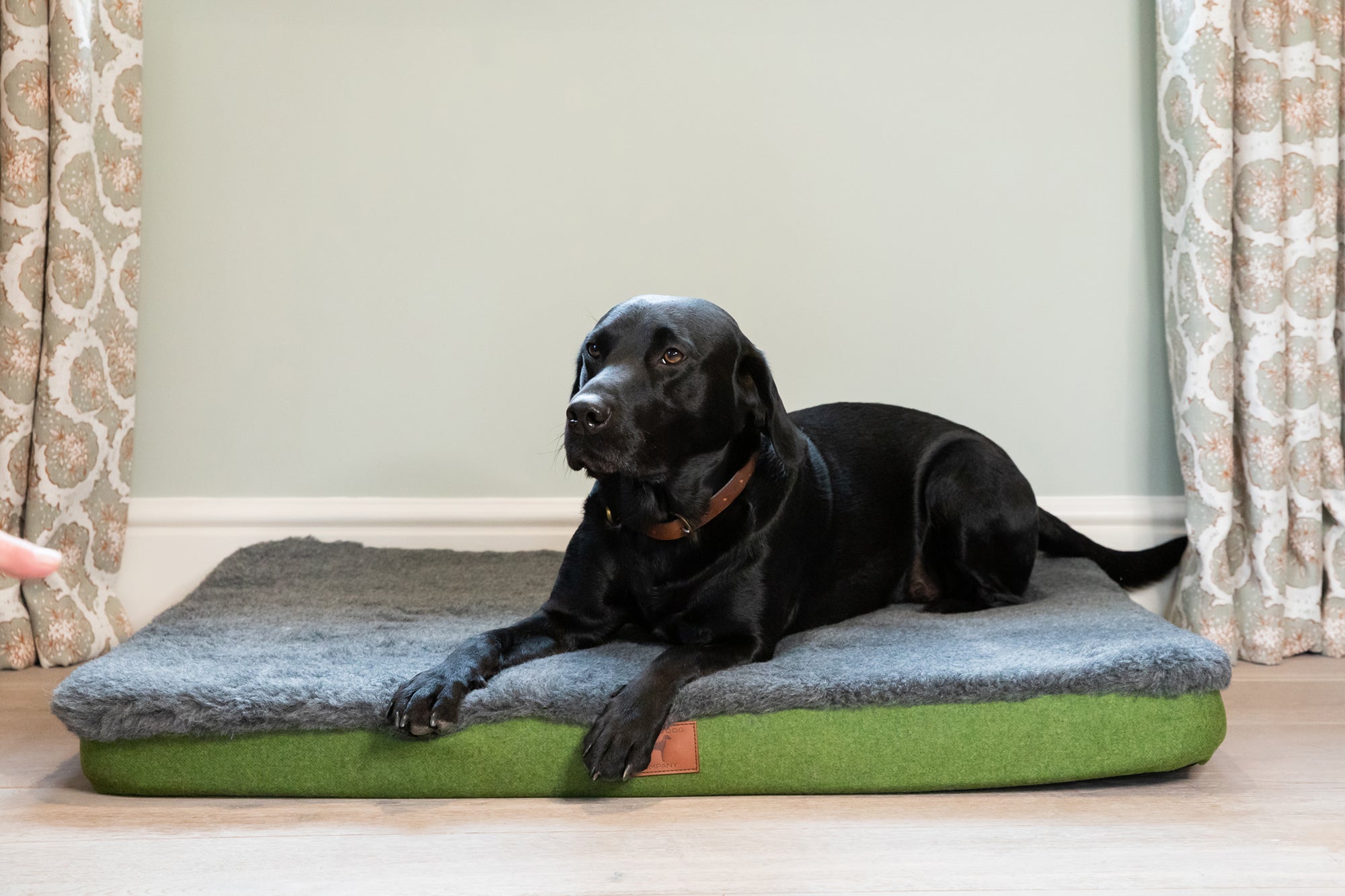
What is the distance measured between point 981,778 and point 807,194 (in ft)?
5.20

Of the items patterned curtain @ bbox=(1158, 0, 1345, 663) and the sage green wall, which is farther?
the sage green wall

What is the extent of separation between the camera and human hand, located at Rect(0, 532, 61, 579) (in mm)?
732

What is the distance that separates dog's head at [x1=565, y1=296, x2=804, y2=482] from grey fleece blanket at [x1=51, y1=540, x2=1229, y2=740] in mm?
352

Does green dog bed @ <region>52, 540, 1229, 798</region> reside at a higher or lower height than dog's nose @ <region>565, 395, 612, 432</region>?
lower

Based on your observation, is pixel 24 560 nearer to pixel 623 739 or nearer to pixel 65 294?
pixel 623 739

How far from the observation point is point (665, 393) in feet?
5.80

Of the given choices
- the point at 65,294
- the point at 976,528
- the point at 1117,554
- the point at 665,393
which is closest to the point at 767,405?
the point at 665,393

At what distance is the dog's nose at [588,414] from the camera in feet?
5.46

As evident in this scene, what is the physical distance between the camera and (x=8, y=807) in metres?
1.64

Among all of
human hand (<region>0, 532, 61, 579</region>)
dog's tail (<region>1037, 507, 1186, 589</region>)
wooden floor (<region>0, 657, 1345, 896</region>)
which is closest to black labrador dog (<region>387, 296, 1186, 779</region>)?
wooden floor (<region>0, 657, 1345, 896</region>)

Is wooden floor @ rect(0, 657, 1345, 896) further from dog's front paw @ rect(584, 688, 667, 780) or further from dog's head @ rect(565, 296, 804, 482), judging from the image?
dog's head @ rect(565, 296, 804, 482)

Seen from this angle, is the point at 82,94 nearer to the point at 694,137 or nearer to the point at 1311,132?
the point at 694,137

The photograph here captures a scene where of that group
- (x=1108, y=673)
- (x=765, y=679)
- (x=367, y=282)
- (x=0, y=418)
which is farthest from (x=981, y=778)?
(x=0, y=418)

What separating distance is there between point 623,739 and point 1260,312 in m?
1.72
